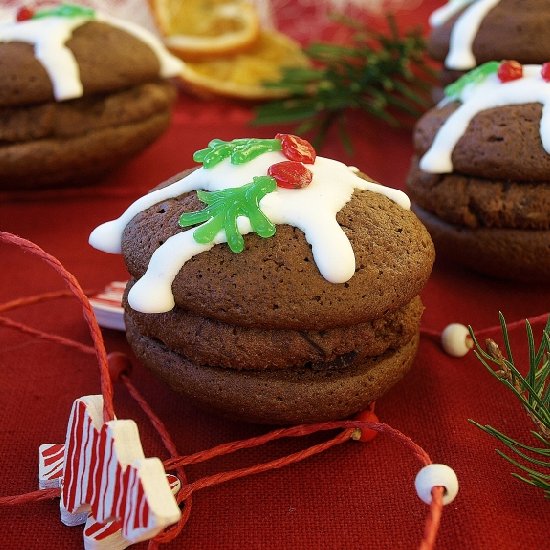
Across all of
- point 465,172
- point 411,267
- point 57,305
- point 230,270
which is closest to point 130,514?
point 230,270

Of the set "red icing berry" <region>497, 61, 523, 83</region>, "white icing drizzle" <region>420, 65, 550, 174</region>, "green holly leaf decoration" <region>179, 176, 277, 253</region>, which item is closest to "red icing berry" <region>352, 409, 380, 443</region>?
"green holly leaf decoration" <region>179, 176, 277, 253</region>

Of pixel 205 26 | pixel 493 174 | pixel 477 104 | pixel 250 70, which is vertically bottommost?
pixel 250 70

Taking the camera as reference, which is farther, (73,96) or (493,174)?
(73,96)

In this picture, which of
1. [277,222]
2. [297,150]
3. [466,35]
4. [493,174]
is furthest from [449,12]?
[277,222]

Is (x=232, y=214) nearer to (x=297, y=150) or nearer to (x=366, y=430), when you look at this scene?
(x=297, y=150)

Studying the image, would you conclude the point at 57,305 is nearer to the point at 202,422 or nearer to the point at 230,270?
the point at 202,422
